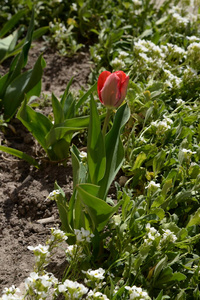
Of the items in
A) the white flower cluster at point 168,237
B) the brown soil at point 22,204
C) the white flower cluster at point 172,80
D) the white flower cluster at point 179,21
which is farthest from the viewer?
the white flower cluster at point 179,21

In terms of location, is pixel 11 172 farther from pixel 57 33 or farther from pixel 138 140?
pixel 57 33

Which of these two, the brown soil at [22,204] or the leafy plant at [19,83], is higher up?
the leafy plant at [19,83]

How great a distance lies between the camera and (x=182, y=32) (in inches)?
142

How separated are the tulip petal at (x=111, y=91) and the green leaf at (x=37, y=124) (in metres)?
0.75

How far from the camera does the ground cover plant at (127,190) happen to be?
5.34 ft

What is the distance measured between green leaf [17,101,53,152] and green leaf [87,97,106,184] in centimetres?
63

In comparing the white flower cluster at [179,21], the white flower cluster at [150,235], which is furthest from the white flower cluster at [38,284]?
the white flower cluster at [179,21]

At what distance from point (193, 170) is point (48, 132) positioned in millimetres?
778

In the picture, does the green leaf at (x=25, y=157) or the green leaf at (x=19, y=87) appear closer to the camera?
the green leaf at (x=25, y=157)

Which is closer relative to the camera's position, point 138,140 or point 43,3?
point 138,140

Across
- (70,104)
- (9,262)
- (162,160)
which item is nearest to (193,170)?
(162,160)

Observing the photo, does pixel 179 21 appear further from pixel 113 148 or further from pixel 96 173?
pixel 96 173

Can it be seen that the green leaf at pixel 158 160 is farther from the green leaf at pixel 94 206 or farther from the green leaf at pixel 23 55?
the green leaf at pixel 23 55

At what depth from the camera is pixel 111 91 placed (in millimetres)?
1630
